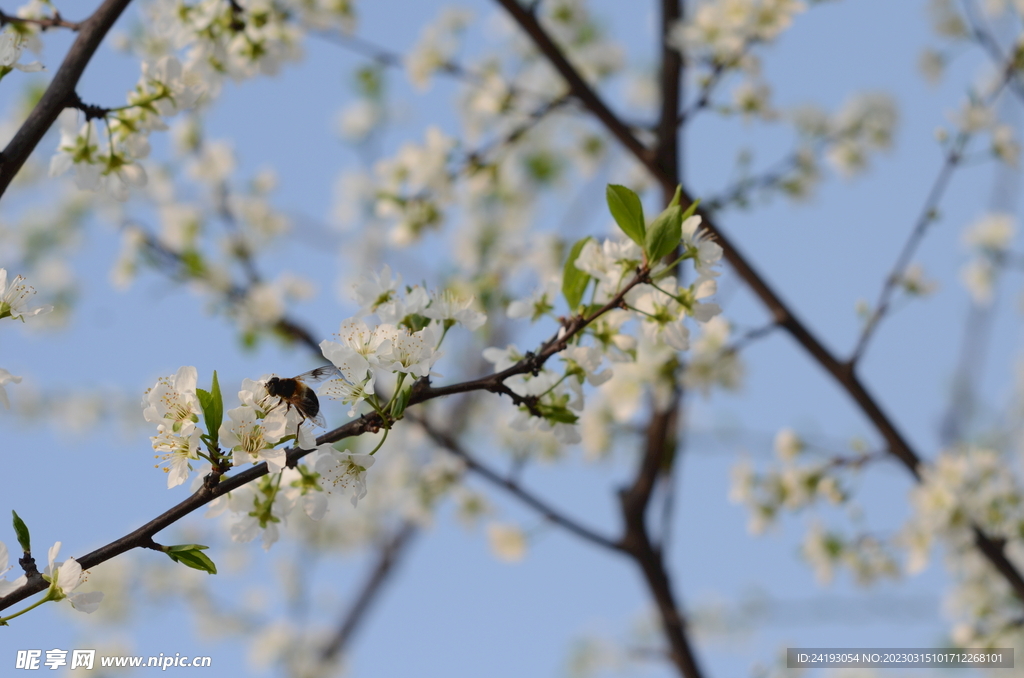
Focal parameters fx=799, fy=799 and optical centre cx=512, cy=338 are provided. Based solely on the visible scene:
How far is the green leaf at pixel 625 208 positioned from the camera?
3.79ft

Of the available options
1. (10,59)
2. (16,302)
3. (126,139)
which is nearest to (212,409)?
(16,302)

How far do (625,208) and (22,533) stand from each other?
923mm

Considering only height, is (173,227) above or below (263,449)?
above

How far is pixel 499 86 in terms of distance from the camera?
287 centimetres

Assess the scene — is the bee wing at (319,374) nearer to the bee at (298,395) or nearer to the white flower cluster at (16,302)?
the bee at (298,395)

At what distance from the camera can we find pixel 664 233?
115 cm

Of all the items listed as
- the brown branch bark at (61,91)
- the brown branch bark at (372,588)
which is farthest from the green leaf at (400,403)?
the brown branch bark at (372,588)

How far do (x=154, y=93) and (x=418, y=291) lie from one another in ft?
2.74

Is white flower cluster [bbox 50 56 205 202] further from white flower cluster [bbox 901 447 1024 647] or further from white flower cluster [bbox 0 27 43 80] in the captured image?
white flower cluster [bbox 901 447 1024 647]

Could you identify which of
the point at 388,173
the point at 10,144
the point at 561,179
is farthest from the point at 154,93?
the point at 561,179

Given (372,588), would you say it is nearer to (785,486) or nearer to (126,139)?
(785,486)

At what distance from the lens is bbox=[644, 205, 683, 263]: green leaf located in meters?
1.13

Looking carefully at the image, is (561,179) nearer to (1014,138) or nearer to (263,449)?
(1014,138)

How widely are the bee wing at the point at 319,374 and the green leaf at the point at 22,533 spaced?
1.29 ft
